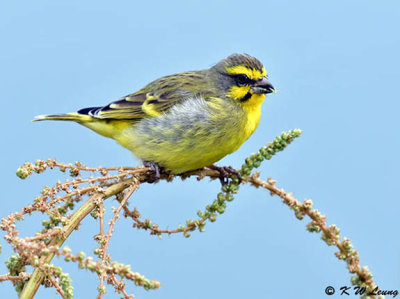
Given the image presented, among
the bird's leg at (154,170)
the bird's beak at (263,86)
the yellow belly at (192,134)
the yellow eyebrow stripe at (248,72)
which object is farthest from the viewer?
the yellow eyebrow stripe at (248,72)

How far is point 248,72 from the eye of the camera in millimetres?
4125

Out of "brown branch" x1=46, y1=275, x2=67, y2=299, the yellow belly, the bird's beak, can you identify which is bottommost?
"brown branch" x1=46, y1=275, x2=67, y2=299

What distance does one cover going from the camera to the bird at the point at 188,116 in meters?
3.89

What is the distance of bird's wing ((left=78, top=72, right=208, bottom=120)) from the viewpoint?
4.21 metres

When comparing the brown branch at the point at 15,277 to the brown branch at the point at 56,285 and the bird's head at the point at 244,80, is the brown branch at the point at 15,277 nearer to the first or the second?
the brown branch at the point at 56,285

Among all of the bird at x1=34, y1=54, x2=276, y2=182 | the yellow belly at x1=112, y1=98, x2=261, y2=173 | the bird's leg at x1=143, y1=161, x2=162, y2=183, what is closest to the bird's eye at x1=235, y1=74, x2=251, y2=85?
the bird at x1=34, y1=54, x2=276, y2=182

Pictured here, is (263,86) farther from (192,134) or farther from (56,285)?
(56,285)

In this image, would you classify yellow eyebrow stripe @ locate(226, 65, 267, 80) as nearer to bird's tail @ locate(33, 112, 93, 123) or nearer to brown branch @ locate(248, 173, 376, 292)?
bird's tail @ locate(33, 112, 93, 123)

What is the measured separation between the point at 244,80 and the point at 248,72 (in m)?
0.07

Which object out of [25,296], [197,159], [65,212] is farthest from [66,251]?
[197,159]

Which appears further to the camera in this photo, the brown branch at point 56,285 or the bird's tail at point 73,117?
the bird's tail at point 73,117

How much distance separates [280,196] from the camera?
8.33 feet

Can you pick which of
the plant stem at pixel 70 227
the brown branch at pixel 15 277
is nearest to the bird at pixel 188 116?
the plant stem at pixel 70 227

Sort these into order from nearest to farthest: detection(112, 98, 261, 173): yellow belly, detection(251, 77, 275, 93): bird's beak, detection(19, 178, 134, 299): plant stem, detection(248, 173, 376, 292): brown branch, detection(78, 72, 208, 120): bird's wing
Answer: detection(19, 178, 134, 299): plant stem < detection(248, 173, 376, 292): brown branch < detection(112, 98, 261, 173): yellow belly < detection(251, 77, 275, 93): bird's beak < detection(78, 72, 208, 120): bird's wing
